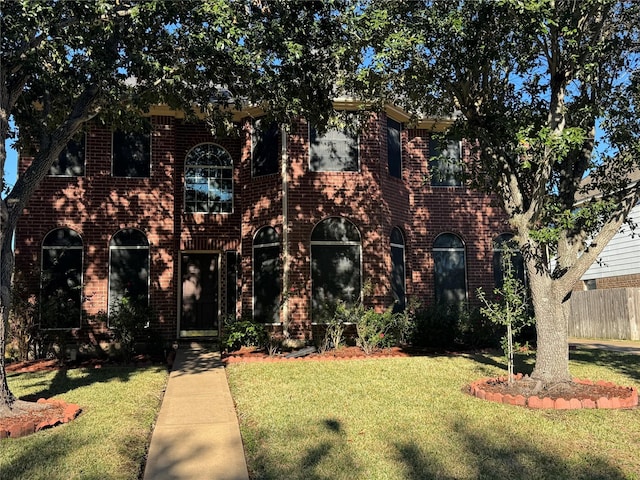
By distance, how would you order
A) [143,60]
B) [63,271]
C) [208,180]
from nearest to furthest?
[143,60]
[63,271]
[208,180]

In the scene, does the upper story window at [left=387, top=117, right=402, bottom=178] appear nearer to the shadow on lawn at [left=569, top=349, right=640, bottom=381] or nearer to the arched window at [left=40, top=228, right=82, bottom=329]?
the shadow on lawn at [left=569, top=349, right=640, bottom=381]

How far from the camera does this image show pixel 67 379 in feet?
29.1

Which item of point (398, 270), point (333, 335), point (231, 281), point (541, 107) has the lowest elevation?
point (333, 335)

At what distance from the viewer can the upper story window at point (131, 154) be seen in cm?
1279

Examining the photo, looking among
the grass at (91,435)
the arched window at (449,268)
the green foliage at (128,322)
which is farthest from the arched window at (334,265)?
the grass at (91,435)

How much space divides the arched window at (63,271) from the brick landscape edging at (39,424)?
5.90 m

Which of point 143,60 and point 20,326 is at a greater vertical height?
point 143,60

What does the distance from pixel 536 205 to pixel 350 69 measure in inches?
134

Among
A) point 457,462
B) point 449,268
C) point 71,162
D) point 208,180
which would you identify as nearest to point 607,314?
point 449,268

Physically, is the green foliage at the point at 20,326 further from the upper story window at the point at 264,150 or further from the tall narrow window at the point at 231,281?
the upper story window at the point at 264,150

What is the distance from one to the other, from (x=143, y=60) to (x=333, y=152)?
6411 mm

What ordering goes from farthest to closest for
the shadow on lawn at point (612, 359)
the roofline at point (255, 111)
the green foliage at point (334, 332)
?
1. the roofline at point (255, 111)
2. the green foliage at point (334, 332)
3. the shadow on lawn at point (612, 359)

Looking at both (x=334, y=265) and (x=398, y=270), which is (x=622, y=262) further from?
(x=334, y=265)

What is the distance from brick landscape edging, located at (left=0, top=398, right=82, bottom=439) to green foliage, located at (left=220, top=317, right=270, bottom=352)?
195 inches
